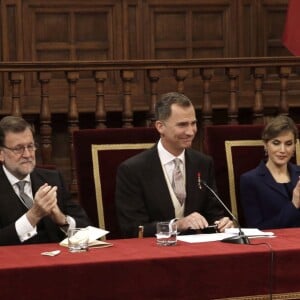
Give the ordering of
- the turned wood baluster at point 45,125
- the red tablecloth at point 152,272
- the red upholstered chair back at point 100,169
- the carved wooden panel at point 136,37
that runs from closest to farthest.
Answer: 1. the red tablecloth at point 152,272
2. the red upholstered chair back at point 100,169
3. the turned wood baluster at point 45,125
4. the carved wooden panel at point 136,37

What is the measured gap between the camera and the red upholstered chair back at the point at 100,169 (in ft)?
14.5

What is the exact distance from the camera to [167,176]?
4.23 metres

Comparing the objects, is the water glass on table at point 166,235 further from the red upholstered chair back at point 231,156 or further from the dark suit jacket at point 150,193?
the red upholstered chair back at point 231,156

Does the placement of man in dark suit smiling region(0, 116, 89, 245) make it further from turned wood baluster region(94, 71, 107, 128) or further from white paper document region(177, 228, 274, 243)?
turned wood baluster region(94, 71, 107, 128)

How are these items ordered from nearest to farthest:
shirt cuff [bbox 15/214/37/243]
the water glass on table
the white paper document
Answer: the water glass on table < the white paper document < shirt cuff [bbox 15/214/37/243]

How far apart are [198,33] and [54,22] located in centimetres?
117

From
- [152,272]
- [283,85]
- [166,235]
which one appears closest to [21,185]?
[166,235]

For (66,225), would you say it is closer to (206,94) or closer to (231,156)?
(231,156)

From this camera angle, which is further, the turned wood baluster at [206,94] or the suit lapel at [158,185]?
the turned wood baluster at [206,94]

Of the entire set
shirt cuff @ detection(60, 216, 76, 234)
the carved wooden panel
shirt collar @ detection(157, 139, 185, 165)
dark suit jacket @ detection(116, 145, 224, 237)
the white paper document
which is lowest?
the white paper document

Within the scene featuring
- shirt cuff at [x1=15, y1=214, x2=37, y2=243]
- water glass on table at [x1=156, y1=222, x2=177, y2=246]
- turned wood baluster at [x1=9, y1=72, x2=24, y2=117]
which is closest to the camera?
water glass on table at [x1=156, y1=222, x2=177, y2=246]

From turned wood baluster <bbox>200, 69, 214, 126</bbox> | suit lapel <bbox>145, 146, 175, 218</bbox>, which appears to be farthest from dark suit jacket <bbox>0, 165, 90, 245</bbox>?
turned wood baluster <bbox>200, 69, 214, 126</bbox>

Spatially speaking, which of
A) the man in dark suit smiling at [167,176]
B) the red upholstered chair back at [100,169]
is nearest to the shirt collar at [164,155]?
the man in dark suit smiling at [167,176]

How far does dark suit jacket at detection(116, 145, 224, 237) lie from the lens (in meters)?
4.06
